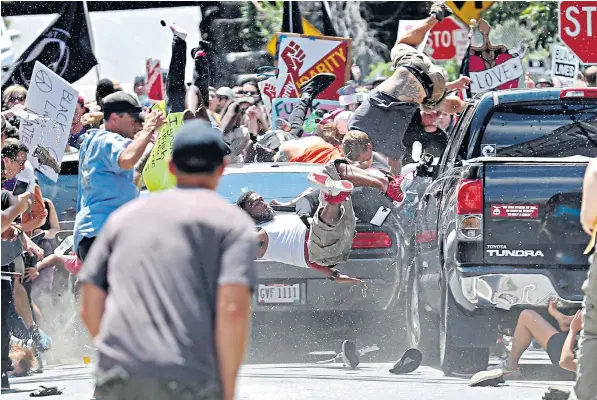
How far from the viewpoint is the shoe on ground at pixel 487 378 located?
9.66 metres

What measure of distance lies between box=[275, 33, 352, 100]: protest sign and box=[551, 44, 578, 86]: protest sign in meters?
2.88

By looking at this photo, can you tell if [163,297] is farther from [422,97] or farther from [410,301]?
[422,97]

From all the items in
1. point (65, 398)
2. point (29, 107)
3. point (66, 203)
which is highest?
point (29, 107)

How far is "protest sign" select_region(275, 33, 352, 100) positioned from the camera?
18.6 meters

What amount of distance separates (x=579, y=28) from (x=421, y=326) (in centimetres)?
783

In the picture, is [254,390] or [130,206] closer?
[130,206]

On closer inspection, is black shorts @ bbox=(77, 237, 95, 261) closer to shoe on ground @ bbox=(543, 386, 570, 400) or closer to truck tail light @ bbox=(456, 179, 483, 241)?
truck tail light @ bbox=(456, 179, 483, 241)

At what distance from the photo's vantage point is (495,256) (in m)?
9.34

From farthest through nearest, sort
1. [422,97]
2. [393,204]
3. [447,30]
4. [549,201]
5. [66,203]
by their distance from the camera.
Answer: [447,30] < [66,203] < [422,97] < [393,204] < [549,201]

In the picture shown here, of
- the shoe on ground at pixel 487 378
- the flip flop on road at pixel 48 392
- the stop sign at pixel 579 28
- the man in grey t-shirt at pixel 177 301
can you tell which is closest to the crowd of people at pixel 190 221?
the man in grey t-shirt at pixel 177 301

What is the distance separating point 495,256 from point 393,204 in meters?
2.20

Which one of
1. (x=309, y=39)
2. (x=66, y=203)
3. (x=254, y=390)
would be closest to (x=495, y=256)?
(x=254, y=390)

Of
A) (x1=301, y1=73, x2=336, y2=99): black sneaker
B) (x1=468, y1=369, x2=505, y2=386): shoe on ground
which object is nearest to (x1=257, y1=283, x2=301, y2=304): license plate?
(x1=468, y1=369, x2=505, y2=386): shoe on ground

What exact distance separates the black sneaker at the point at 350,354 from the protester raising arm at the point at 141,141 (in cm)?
278
